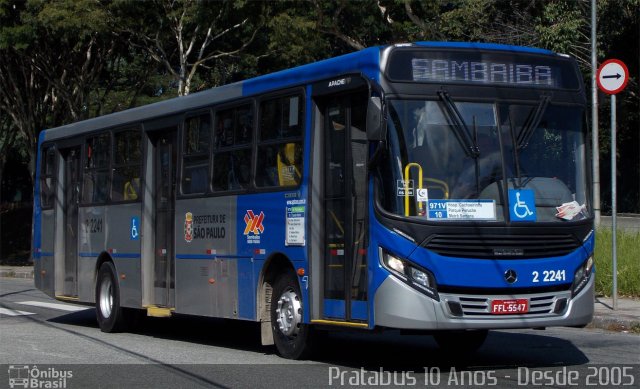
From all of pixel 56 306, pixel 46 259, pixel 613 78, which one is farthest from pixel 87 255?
pixel 613 78

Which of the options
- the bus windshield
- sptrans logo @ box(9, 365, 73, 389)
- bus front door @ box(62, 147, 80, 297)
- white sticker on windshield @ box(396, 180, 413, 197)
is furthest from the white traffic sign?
sptrans logo @ box(9, 365, 73, 389)

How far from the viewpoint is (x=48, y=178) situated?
18.7 metres

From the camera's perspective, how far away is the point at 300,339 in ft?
38.4

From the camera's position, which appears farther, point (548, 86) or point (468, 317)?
point (548, 86)

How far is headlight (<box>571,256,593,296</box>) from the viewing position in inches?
424

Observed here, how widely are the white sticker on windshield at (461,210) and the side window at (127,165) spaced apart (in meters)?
6.51

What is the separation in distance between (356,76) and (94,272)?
298 inches

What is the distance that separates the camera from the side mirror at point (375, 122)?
33.3 ft

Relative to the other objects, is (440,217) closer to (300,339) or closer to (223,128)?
(300,339)

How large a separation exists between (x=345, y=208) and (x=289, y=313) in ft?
5.07

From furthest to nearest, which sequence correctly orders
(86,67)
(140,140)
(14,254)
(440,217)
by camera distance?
(14,254), (86,67), (140,140), (440,217)

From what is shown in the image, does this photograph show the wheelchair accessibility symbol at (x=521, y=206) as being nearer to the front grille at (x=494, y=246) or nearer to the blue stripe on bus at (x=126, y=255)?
the front grille at (x=494, y=246)

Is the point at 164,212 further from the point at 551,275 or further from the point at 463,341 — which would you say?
the point at 551,275

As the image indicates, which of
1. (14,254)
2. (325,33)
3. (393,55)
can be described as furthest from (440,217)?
(14,254)
